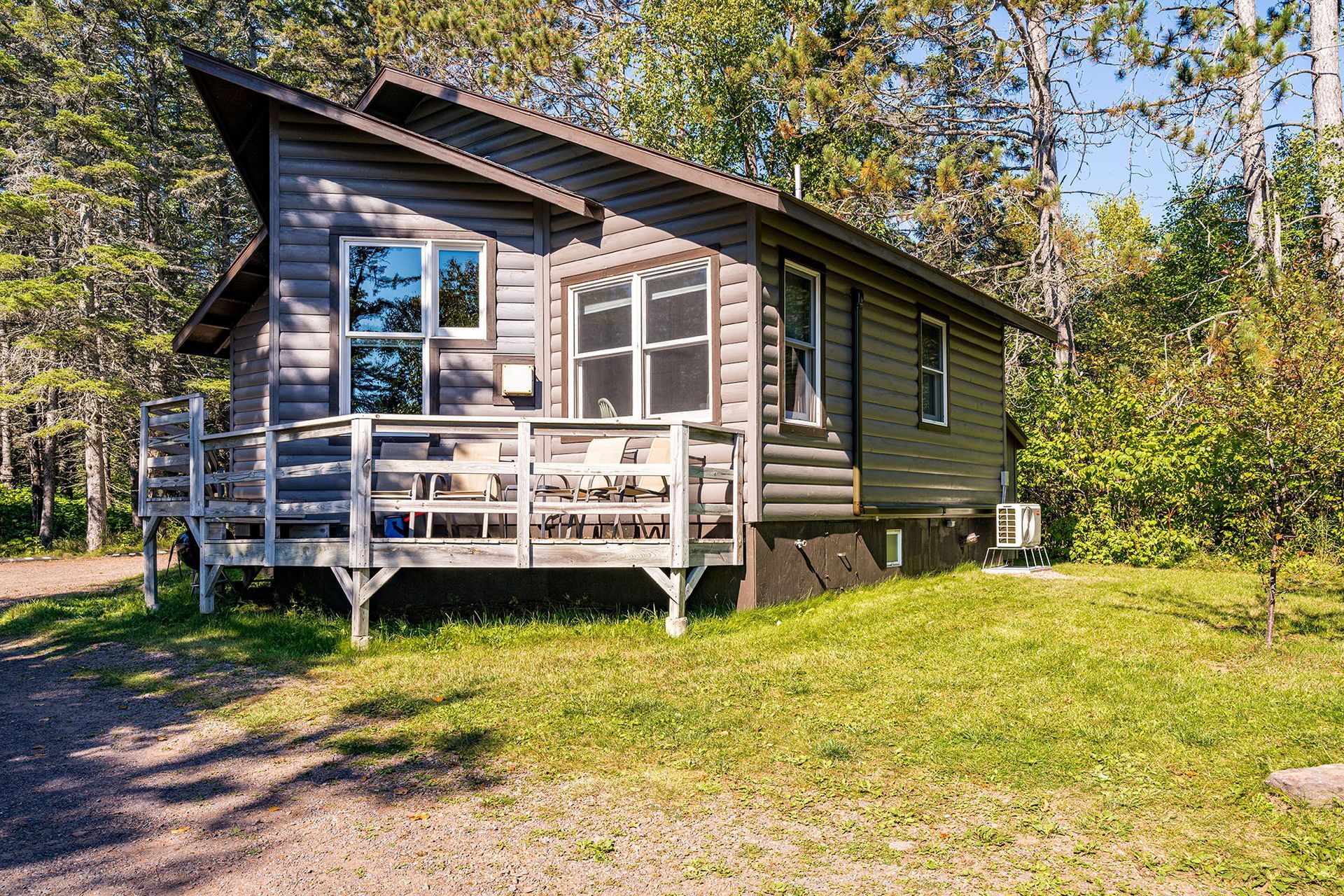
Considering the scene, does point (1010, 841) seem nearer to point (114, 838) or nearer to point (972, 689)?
point (972, 689)

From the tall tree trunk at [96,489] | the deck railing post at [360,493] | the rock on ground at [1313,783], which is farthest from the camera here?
the tall tree trunk at [96,489]

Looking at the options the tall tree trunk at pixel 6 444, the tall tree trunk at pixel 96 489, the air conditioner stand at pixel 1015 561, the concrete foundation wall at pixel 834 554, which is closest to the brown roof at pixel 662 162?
the concrete foundation wall at pixel 834 554

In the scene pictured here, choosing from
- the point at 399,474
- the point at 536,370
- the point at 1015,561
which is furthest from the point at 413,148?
the point at 1015,561

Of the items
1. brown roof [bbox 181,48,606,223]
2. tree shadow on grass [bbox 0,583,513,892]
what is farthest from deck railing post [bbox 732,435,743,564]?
tree shadow on grass [bbox 0,583,513,892]

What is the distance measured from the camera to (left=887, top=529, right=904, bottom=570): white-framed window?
1101 cm

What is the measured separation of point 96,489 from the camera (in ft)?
69.2

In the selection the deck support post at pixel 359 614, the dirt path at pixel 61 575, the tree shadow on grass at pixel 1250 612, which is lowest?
the dirt path at pixel 61 575

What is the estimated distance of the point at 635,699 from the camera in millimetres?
5715

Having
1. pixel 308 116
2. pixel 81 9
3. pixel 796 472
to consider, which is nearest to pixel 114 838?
pixel 796 472

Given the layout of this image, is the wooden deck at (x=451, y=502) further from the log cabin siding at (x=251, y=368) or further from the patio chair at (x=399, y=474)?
the log cabin siding at (x=251, y=368)

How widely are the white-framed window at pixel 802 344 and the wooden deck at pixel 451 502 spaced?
3.75ft

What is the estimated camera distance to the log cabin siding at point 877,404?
28.3 feet

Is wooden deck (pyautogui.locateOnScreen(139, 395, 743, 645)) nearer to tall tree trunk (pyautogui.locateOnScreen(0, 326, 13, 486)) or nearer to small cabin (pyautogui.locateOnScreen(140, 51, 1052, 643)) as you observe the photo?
small cabin (pyautogui.locateOnScreen(140, 51, 1052, 643))

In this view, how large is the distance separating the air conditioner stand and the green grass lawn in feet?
9.13
